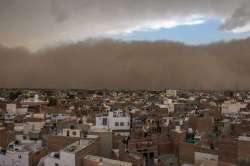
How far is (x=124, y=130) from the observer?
57.8 feet

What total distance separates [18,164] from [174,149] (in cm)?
556

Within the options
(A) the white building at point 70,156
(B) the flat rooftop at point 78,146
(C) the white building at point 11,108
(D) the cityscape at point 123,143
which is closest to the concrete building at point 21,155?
(D) the cityscape at point 123,143

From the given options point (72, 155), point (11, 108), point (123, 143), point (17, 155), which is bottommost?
point (17, 155)

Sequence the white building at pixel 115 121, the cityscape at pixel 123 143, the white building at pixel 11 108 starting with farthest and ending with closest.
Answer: the white building at pixel 11 108 → the white building at pixel 115 121 → the cityscape at pixel 123 143

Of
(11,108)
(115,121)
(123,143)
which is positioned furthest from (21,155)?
(11,108)

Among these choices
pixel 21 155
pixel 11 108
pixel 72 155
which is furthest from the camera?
pixel 11 108

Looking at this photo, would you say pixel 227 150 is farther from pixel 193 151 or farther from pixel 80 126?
pixel 80 126

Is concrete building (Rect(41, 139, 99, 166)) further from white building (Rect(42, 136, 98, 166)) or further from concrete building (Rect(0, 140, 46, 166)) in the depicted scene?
concrete building (Rect(0, 140, 46, 166))

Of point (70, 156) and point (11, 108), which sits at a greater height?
point (11, 108)

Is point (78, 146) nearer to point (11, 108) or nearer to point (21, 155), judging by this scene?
point (21, 155)

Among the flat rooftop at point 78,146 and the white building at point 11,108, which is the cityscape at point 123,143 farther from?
the white building at point 11,108

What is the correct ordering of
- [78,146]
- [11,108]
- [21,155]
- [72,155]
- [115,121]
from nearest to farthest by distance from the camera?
[72,155] < [78,146] < [21,155] < [115,121] < [11,108]

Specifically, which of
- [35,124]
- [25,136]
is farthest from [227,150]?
[35,124]

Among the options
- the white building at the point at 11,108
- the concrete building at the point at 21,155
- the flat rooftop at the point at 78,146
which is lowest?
the concrete building at the point at 21,155
